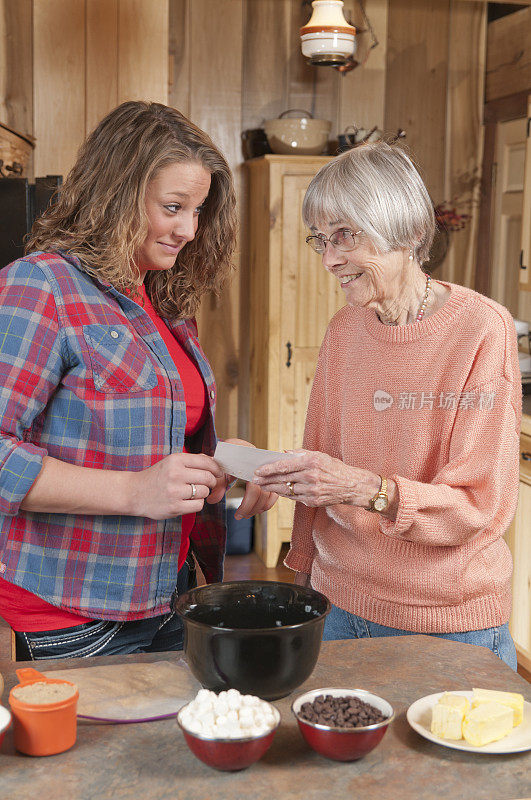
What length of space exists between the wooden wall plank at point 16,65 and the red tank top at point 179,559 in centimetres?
223

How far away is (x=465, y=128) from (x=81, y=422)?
419cm

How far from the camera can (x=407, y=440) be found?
5.06 feet

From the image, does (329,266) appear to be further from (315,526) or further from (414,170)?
(315,526)

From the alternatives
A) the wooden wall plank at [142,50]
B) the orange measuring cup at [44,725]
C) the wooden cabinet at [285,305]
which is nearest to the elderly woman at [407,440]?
the orange measuring cup at [44,725]

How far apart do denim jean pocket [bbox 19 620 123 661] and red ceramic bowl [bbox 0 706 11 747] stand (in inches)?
14.5

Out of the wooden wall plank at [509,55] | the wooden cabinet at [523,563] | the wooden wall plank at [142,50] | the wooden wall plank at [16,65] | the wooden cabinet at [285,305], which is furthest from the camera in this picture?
the wooden wall plank at [509,55]

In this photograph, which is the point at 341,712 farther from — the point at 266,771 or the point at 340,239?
the point at 340,239

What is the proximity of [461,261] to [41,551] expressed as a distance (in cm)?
411

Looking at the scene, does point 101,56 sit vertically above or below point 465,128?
below

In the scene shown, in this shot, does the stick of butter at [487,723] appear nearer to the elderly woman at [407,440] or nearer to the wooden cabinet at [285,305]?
the elderly woman at [407,440]

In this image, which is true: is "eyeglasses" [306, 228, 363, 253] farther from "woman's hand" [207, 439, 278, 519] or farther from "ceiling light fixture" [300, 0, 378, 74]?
"ceiling light fixture" [300, 0, 378, 74]

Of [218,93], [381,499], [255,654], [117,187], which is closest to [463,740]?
[255,654]

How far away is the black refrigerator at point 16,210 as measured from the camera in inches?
96.4

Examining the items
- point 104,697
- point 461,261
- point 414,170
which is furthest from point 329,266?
point 461,261
